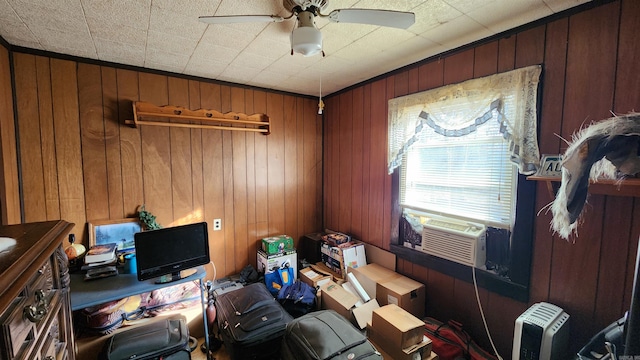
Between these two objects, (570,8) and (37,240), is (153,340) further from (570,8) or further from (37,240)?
(570,8)

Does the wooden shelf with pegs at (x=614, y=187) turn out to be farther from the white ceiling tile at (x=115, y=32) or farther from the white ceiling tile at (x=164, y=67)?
the white ceiling tile at (x=164, y=67)

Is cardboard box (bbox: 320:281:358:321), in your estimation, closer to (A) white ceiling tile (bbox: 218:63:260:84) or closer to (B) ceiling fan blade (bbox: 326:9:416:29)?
(B) ceiling fan blade (bbox: 326:9:416:29)

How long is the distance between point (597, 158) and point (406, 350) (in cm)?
142

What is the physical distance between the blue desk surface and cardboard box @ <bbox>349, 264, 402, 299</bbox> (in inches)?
54.9

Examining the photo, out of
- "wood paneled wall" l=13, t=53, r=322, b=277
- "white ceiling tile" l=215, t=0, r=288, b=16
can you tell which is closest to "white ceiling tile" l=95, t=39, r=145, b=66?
"wood paneled wall" l=13, t=53, r=322, b=277

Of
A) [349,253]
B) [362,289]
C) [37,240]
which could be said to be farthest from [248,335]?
[37,240]

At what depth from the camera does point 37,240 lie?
2.98 feet

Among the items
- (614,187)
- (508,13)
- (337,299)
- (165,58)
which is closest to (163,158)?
(165,58)

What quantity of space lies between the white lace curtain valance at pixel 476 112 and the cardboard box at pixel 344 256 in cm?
93

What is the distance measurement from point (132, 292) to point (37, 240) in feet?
3.01

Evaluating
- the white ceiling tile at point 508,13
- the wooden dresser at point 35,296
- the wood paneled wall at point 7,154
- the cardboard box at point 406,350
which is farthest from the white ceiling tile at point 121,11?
the cardboard box at point 406,350

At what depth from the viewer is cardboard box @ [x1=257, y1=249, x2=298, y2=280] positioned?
273 centimetres

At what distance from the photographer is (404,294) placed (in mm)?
2053

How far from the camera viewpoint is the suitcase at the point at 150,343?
1.63m
